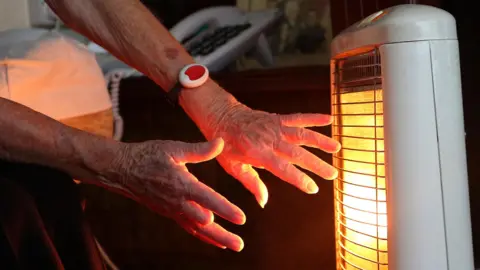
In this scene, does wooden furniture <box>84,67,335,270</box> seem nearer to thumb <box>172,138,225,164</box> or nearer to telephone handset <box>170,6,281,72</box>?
telephone handset <box>170,6,281,72</box>

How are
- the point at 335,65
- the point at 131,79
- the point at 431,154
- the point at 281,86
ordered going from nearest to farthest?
the point at 431,154 < the point at 335,65 < the point at 281,86 < the point at 131,79

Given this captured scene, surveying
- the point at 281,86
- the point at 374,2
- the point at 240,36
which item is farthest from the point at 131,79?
the point at 374,2

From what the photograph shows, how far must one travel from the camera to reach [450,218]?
0.58m

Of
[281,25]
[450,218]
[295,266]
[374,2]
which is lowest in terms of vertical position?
[295,266]

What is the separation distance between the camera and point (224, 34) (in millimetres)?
1259

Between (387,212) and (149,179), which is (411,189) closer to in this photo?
(387,212)

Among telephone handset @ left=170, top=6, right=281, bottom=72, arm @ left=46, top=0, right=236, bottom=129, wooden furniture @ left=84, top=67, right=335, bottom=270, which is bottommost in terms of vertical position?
wooden furniture @ left=84, top=67, right=335, bottom=270

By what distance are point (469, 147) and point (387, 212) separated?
348 mm

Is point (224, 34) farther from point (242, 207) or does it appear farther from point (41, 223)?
point (41, 223)

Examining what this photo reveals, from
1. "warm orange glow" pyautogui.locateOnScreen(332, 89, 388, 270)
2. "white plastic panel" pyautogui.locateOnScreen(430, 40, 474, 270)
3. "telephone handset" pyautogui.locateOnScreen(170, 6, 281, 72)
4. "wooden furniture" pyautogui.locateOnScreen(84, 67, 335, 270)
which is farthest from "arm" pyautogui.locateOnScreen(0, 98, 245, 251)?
A: "telephone handset" pyautogui.locateOnScreen(170, 6, 281, 72)

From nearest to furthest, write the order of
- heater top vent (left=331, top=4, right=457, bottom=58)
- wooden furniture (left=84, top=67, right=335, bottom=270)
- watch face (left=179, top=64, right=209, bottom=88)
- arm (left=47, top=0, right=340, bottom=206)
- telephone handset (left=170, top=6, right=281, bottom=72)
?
heater top vent (left=331, top=4, right=457, bottom=58)
arm (left=47, top=0, right=340, bottom=206)
watch face (left=179, top=64, right=209, bottom=88)
wooden furniture (left=84, top=67, right=335, bottom=270)
telephone handset (left=170, top=6, right=281, bottom=72)

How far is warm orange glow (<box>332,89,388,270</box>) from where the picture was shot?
62 centimetres

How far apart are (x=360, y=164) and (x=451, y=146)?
11 cm

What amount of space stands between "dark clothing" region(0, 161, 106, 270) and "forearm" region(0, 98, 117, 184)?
0.8 inches
